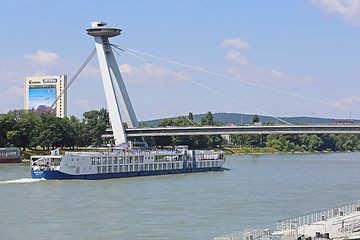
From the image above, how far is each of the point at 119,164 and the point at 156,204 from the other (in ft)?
60.0

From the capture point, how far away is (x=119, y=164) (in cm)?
5259

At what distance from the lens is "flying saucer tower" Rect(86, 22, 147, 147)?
263ft

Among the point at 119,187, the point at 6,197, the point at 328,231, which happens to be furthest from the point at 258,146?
the point at 328,231

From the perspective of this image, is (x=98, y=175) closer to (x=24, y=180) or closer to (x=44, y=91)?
(x=24, y=180)

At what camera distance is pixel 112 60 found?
8338 centimetres

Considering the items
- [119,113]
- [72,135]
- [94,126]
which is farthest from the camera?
[94,126]

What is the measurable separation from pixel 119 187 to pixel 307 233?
2455cm

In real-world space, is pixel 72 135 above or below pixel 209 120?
below

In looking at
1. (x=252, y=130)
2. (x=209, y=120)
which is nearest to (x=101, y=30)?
(x=252, y=130)

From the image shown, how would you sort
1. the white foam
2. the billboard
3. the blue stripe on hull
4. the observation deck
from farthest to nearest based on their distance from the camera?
the billboard < the observation deck < the blue stripe on hull < the white foam

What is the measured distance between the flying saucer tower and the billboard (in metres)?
67.5

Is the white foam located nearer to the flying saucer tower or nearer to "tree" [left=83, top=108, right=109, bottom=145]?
the flying saucer tower

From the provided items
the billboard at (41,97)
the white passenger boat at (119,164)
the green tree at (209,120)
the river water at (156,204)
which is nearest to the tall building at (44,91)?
the billboard at (41,97)

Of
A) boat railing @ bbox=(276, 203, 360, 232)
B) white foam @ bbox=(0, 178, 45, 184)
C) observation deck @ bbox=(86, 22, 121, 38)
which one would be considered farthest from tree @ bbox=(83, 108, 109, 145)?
boat railing @ bbox=(276, 203, 360, 232)
